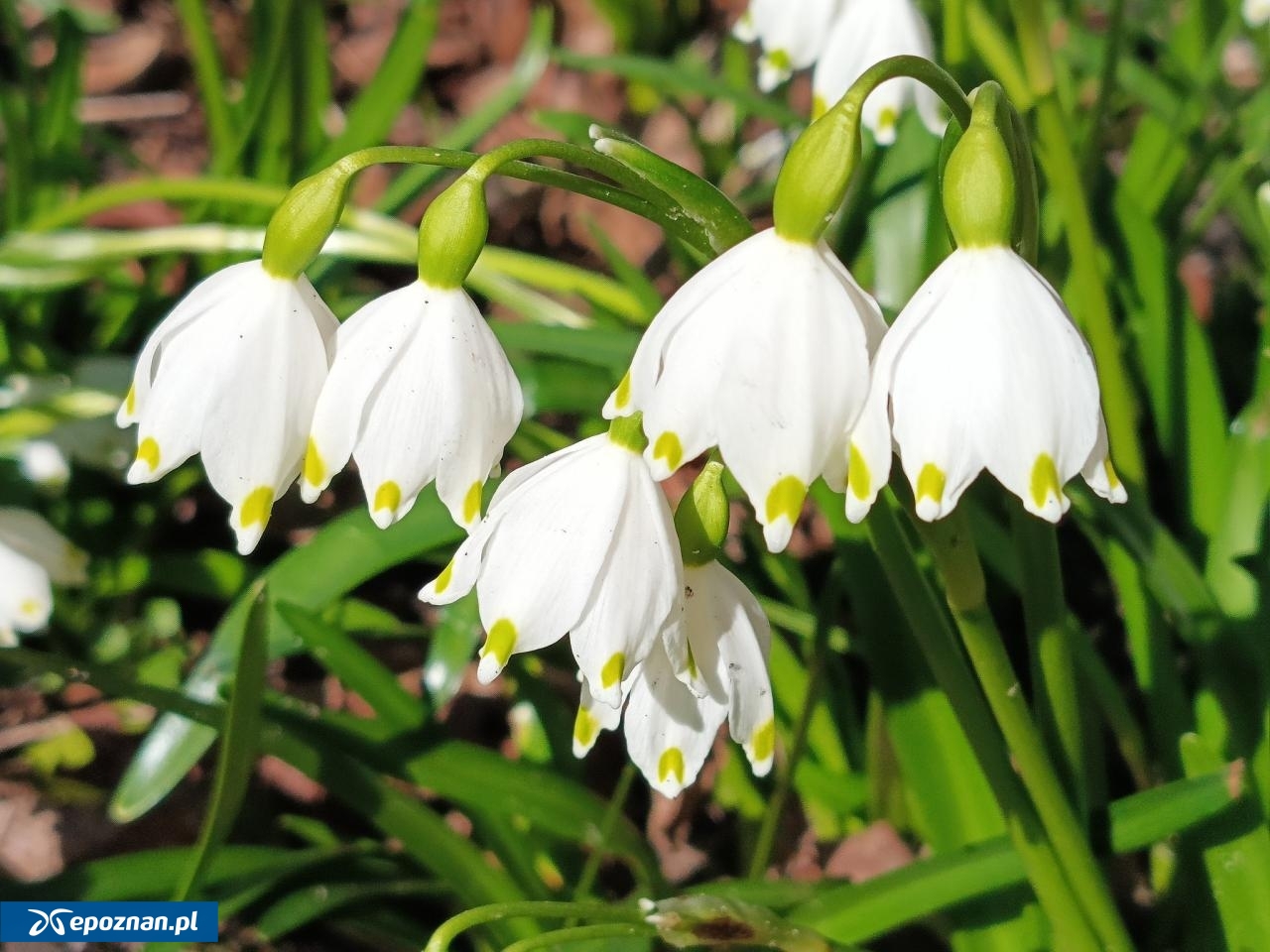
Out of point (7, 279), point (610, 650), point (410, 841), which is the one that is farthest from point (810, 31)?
point (7, 279)

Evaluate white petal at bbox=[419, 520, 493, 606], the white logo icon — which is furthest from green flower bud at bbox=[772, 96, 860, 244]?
the white logo icon

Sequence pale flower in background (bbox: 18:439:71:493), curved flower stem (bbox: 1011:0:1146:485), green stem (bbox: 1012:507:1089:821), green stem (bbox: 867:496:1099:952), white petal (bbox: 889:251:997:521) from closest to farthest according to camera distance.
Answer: white petal (bbox: 889:251:997:521)
green stem (bbox: 867:496:1099:952)
green stem (bbox: 1012:507:1089:821)
curved flower stem (bbox: 1011:0:1146:485)
pale flower in background (bbox: 18:439:71:493)

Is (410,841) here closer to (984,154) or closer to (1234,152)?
(984,154)

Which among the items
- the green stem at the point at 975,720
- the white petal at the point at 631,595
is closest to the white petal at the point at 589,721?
the white petal at the point at 631,595

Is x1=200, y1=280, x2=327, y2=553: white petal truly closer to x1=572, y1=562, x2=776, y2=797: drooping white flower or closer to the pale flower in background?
x1=572, y1=562, x2=776, y2=797: drooping white flower

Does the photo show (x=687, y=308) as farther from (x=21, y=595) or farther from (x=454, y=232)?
(x=21, y=595)

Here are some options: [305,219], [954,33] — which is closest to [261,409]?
[305,219]

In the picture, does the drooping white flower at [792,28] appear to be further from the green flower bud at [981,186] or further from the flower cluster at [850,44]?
the green flower bud at [981,186]

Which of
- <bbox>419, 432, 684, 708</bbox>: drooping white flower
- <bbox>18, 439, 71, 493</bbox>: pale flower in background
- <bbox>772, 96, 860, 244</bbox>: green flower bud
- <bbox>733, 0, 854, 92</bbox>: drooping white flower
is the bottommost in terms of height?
<bbox>419, 432, 684, 708</bbox>: drooping white flower
